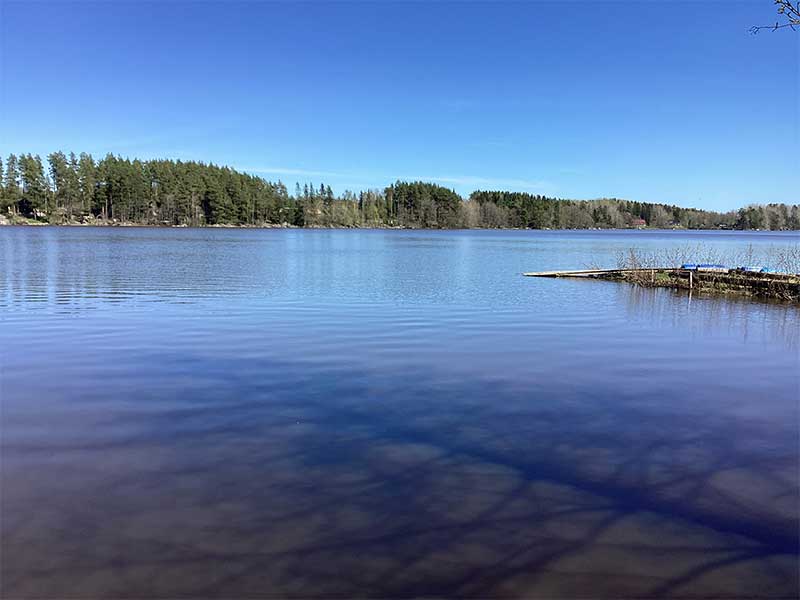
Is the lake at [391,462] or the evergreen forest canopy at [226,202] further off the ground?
the evergreen forest canopy at [226,202]

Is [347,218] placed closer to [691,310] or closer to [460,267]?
[460,267]

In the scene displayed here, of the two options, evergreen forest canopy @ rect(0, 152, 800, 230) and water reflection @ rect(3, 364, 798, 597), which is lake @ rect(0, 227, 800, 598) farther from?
evergreen forest canopy @ rect(0, 152, 800, 230)

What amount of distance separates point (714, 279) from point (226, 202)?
10591 cm

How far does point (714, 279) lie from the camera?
26.4m

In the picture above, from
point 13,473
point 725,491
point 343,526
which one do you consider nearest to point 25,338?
point 13,473

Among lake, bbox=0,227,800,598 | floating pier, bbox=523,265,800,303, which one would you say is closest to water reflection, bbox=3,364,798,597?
lake, bbox=0,227,800,598

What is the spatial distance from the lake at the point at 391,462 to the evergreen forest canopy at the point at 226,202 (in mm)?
103924

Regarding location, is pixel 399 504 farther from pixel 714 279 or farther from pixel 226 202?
pixel 226 202

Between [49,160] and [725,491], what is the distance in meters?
121

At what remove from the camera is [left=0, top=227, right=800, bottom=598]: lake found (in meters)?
4.66

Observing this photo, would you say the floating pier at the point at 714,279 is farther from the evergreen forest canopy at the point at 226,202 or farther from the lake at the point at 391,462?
the evergreen forest canopy at the point at 226,202

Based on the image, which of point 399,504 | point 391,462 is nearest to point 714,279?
point 391,462

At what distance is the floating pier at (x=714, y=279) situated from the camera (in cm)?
2328

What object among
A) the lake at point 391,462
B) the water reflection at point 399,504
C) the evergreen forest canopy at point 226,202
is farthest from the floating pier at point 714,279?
the evergreen forest canopy at point 226,202
